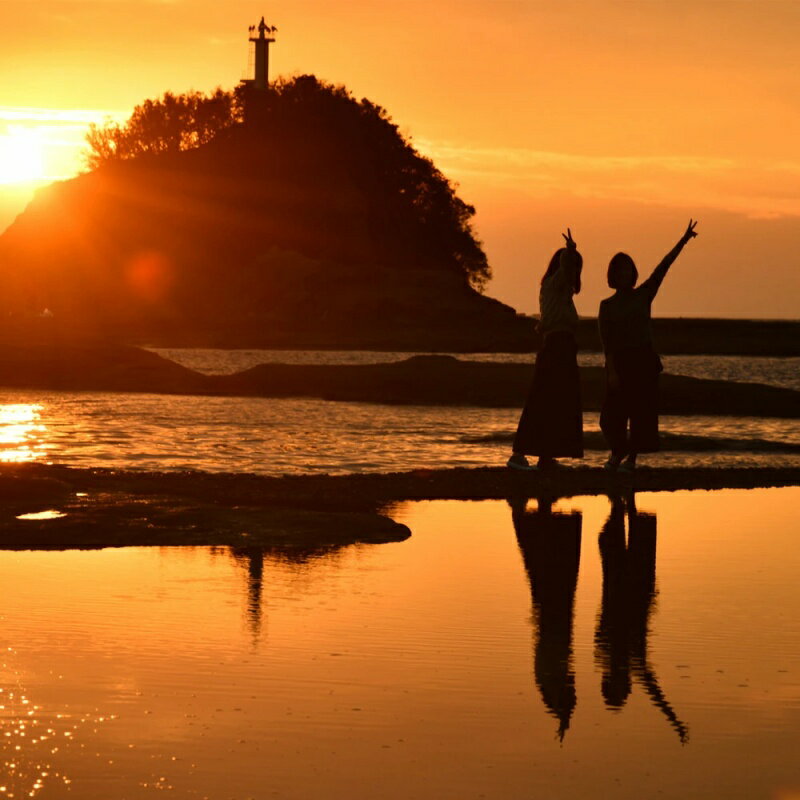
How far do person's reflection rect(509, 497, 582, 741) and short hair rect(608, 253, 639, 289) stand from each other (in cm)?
277

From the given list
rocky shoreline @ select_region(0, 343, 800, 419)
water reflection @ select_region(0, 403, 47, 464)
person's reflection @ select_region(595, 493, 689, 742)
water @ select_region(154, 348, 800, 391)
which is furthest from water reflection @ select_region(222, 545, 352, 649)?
water @ select_region(154, 348, 800, 391)

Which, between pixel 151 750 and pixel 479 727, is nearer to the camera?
pixel 151 750

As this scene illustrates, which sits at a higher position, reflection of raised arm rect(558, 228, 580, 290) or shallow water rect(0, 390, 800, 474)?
reflection of raised arm rect(558, 228, 580, 290)

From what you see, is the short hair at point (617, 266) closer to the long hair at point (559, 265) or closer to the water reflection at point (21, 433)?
the long hair at point (559, 265)

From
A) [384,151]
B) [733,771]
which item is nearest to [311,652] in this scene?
[733,771]

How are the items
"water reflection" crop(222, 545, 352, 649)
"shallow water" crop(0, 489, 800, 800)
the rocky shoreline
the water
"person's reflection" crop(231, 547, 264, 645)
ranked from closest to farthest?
"shallow water" crop(0, 489, 800, 800), "person's reflection" crop(231, 547, 264, 645), "water reflection" crop(222, 545, 352, 649), the rocky shoreline, the water

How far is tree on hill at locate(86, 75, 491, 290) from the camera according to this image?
100938 mm

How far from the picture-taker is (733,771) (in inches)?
188

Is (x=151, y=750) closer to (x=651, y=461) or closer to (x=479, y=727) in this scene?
(x=479, y=727)

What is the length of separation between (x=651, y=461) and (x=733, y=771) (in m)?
11.6

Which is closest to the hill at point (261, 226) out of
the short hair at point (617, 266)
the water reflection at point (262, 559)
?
the short hair at point (617, 266)

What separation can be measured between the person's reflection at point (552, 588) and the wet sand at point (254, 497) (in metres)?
0.92

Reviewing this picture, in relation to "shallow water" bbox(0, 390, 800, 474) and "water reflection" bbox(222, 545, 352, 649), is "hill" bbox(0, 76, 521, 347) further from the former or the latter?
"water reflection" bbox(222, 545, 352, 649)

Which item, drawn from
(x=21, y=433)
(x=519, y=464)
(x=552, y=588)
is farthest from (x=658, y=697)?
(x=21, y=433)
